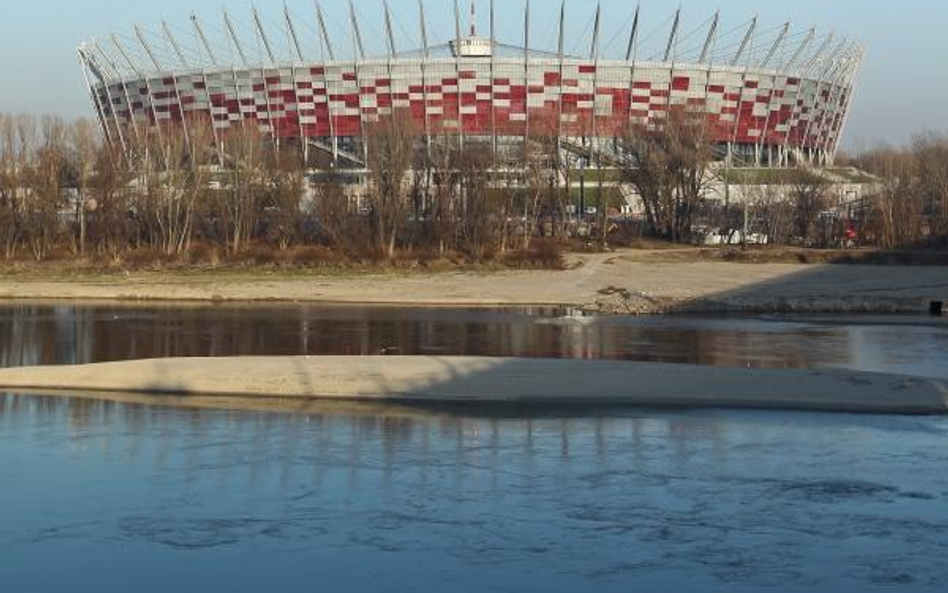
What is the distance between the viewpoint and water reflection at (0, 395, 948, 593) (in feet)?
43.7

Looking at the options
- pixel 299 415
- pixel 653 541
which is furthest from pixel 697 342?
pixel 653 541

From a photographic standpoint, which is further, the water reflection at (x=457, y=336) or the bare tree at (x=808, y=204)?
the bare tree at (x=808, y=204)

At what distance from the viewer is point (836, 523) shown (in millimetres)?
15180

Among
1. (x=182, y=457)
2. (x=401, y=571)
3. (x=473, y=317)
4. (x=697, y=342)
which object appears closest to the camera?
(x=401, y=571)

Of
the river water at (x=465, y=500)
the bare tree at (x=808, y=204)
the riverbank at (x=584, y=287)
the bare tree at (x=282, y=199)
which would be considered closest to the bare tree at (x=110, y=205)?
the riverbank at (x=584, y=287)

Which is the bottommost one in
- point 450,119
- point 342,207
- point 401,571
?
point 401,571

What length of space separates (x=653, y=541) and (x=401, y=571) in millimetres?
2852

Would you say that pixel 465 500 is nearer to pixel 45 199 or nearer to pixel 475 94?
pixel 45 199

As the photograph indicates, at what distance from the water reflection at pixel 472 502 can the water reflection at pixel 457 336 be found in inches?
375

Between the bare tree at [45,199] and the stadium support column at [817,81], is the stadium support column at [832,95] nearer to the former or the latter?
the stadium support column at [817,81]

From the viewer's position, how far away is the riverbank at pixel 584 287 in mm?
49062

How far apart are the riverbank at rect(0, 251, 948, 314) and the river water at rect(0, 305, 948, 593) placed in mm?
26279

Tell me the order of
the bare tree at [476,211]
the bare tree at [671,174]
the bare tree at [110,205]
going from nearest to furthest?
the bare tree at [476,211] → the bare tree at [110,205] → the bare tree at [671,174]

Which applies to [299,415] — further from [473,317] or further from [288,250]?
[288,250]
